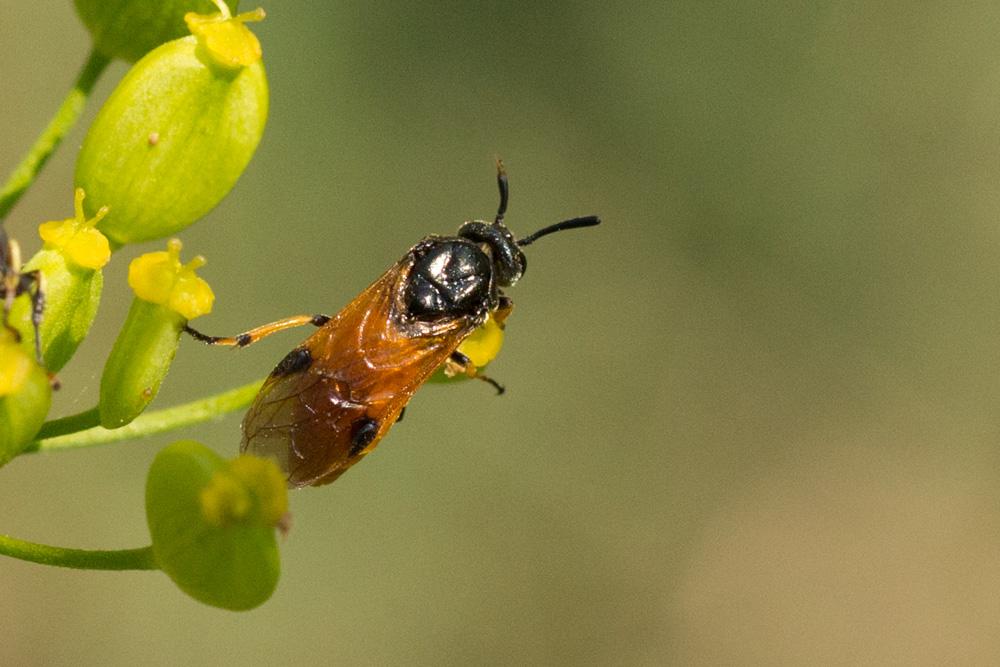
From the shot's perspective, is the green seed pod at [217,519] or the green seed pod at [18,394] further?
the green seed pod at [217,519]

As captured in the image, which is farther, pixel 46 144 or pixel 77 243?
Answer: pixel 46 144

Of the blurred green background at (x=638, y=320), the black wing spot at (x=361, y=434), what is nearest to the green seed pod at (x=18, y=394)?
the black wing spot at (x=361, y=434)

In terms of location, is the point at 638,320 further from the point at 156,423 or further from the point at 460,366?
the point at 156,423

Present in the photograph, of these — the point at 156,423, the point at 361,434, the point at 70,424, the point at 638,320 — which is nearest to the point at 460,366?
the point at 361,434

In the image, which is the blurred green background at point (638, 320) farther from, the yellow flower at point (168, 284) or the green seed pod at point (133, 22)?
the yellow flower at point (168, 284)

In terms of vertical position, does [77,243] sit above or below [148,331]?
above

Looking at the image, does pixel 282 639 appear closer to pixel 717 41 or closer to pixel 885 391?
pixel 885 391
